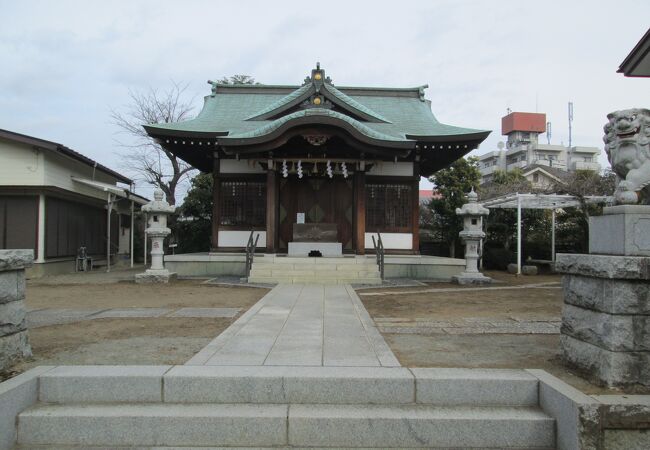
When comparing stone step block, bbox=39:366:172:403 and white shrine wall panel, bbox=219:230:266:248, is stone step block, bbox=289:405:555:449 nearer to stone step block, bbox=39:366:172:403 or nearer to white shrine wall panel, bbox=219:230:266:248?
stone step block, bbox=39:366:172:403

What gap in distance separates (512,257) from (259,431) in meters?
17.7

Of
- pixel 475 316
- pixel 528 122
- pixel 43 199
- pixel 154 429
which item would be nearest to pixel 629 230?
pixel 475 316

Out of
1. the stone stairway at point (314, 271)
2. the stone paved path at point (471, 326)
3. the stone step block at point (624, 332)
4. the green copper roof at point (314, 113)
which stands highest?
the green copper roof at point (314, 113)

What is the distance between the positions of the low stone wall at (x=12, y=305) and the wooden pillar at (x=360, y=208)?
405 inches

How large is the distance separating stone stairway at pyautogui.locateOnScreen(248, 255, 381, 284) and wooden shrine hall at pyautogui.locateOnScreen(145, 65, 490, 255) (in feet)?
3.64

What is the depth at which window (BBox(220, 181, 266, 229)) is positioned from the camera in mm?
Result: 15062

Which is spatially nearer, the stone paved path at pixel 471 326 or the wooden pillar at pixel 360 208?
the stone paved path at pixel 471 326

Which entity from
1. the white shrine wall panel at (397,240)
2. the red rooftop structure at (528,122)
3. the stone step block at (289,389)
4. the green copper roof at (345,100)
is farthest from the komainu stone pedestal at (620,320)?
the red rooftop structure at (528,122)

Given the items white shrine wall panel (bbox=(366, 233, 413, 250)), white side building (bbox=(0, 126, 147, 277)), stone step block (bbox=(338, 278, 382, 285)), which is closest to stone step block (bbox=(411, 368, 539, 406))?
stone step block (bbox=(338, 278, 382, 285))

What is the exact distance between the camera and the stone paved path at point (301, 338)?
4316mm

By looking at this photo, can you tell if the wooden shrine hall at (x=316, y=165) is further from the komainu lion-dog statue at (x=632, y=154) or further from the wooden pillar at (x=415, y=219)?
the komainu lion-dog statue at (x=632, y=154)

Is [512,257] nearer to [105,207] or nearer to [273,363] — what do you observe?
[273,363]

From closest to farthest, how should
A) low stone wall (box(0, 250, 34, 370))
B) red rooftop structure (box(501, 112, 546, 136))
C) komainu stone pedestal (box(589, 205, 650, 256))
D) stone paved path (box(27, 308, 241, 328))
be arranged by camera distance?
komainu stone pedestal (box(589, 205, 650, 256)) < low stone wall (box(0, 250, 34, 370)) < stone paved path (box(27, 308, 241, 328)) < red rooftop structure (box(501, 112, 546, 136))

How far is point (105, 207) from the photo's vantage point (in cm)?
2006
